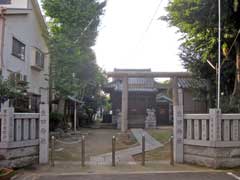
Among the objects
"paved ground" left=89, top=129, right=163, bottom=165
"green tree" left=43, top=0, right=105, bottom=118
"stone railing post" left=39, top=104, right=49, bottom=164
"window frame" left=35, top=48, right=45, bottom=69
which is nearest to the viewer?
"stone railing post" left=39, top=104, right=49, bottom=164

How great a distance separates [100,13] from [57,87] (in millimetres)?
6608

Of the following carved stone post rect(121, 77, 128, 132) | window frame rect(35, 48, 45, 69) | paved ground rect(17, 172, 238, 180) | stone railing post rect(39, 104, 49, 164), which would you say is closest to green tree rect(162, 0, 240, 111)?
paved ground rect(17, 172, 238, 180)

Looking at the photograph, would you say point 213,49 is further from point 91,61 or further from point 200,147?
point 91,61

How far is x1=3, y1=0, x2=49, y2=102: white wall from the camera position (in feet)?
50.9

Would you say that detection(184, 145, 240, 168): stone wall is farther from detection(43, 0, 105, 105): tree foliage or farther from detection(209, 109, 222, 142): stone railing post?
detection(43, 0, 105, 105): tree foliage

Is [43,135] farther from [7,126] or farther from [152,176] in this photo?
[152,176]

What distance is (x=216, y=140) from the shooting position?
9133mm

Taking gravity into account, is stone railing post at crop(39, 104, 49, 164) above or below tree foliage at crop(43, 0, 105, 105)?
below

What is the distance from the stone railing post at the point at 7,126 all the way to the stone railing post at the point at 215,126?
20.2ft

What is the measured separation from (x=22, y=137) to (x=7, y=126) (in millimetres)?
721

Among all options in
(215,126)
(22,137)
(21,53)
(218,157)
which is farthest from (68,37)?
(218,157)

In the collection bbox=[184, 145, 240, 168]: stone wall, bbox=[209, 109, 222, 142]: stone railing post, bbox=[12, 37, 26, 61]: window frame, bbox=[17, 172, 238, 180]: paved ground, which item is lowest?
bbox=[17, 172, 238, 180]: paved ground

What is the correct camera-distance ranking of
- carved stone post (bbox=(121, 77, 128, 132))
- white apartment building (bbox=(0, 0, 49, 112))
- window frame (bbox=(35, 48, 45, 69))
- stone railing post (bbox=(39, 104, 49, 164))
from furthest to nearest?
carved stone post (bbox=(121, 77, 128, 132)) → window frame (bbox=(35, 48, 45, 69)) → white apartment building (bbox=(0, 0, 49, 112)) → stone railing post (bbox=(39, 104, 49, 164))

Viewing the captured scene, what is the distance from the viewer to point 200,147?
9.57m
